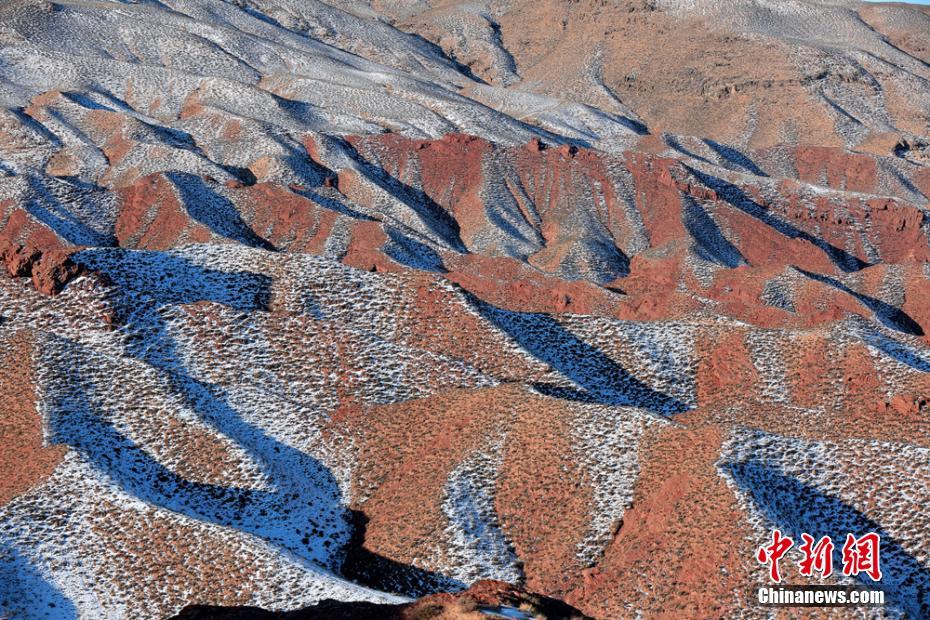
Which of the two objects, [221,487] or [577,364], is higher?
[221,487]

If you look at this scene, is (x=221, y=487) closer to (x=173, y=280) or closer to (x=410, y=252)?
(x=173, y=280)

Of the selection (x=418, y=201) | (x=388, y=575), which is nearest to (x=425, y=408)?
(x=388, y=575)

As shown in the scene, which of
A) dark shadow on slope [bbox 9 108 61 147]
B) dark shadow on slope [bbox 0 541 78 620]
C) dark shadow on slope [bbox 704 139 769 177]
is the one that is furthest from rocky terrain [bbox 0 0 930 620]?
dark shadow on slope [bbox 704 139 769 177]

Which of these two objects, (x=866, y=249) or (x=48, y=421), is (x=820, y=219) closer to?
(x=866, y=249)

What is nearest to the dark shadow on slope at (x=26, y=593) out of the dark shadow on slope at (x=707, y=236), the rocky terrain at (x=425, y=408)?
the rocky terrain at (x=425, y=408)

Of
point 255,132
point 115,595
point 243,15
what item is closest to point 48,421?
point 115,595

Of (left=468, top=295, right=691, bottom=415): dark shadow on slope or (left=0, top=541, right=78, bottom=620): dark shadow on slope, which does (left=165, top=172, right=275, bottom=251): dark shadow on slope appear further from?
(left=0, top=541, right=78, bottom=620): dark shadow on slope
